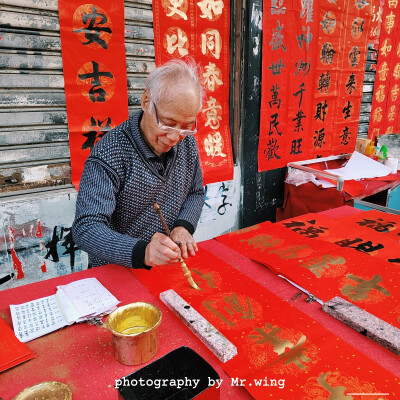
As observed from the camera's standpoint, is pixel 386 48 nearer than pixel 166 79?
No

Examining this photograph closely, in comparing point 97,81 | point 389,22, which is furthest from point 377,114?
point 97,81

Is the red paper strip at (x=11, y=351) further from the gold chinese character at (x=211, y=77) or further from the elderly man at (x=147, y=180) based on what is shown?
the gold chinese character at (x=211, y=77)

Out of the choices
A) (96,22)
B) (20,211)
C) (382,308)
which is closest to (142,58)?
(96,22)

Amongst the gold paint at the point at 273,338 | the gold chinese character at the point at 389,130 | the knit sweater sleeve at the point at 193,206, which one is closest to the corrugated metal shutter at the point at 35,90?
the knit sweater sleeve at the point at 193,206

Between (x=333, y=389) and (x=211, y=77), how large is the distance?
2983mm

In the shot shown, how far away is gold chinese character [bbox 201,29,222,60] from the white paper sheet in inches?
74.0

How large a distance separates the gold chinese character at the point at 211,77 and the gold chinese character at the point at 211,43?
11cm

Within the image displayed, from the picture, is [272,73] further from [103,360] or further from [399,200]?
[103,360]

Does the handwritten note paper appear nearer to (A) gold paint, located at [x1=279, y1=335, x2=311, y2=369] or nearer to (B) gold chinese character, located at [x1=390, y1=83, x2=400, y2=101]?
(A) gold paint, located at [x1=279, y1=335, x2=311, y2=369]

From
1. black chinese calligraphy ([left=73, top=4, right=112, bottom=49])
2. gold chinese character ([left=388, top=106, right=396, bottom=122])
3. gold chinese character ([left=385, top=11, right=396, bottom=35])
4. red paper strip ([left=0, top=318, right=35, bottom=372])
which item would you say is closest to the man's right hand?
red paper strip ([left=0, top=318, right=35, bottom=372])

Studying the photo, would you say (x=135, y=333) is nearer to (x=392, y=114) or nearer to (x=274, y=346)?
(x=274, y=346)

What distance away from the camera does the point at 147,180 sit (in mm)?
1700

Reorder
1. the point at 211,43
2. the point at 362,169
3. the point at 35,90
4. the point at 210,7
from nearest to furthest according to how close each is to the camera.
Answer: the point at 35,90, the point at 210,7, the point at 211,43, the point at 362,169

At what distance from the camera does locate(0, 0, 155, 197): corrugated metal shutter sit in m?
2.39
